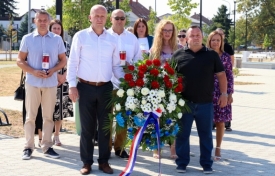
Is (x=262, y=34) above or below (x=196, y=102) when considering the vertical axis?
above

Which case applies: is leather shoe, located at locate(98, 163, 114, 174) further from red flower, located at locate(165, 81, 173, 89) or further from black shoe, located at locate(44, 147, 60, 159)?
red flower, located at locate(165, 81, 173, 89)

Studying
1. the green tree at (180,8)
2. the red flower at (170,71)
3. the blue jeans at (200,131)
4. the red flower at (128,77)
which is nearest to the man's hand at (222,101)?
the blue jeans at (200,131)

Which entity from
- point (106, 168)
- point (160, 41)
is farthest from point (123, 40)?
point (106, 168)

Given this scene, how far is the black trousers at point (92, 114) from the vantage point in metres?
6.02

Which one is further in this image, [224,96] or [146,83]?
[224,96]

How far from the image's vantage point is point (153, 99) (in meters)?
5.61

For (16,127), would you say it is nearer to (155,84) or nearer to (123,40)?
(123,40)

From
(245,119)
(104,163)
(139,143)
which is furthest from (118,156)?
(245,119)

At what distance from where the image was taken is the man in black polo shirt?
239 inches

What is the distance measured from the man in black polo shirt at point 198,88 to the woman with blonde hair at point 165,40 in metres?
0.74

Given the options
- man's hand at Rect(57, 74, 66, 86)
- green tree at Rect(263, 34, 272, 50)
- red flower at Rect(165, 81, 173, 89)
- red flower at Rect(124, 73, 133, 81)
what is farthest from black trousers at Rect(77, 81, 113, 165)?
green tree at Rect(263, 34, 272, 50)

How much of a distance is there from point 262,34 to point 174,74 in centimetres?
6357

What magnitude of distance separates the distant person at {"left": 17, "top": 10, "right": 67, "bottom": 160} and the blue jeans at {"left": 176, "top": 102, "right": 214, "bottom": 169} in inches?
74.3

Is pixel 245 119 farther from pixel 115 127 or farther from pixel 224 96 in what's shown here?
pixel 115 127
